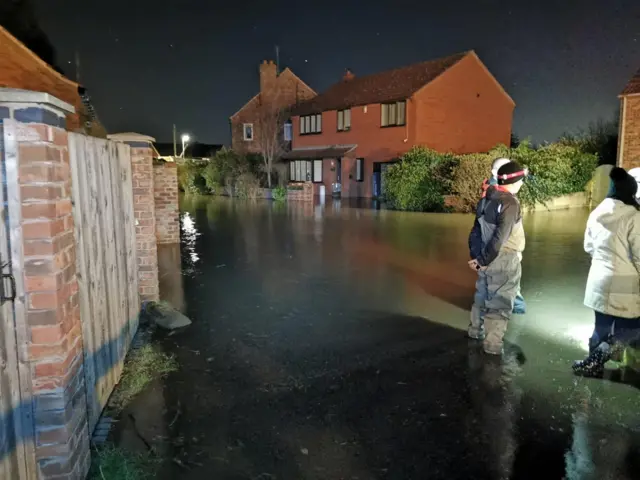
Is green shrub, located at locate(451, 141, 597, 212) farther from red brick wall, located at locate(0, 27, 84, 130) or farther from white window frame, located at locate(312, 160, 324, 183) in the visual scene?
white window frame, located at locate(312, 160, 324, 183)

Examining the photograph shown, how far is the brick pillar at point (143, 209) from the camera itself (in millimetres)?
6250

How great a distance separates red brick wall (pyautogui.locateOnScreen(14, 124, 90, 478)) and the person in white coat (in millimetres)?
4131

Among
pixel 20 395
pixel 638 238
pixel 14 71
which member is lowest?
pixel 20 395

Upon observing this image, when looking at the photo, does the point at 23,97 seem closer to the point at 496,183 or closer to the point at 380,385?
the point at 380,385

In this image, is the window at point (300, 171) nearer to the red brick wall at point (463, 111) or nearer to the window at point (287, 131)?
the window at point (287, 131)

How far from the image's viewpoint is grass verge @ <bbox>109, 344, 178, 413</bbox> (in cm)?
412

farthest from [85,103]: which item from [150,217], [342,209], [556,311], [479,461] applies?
[479,461]

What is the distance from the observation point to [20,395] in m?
2.59

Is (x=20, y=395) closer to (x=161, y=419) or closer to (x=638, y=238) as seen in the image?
(x=161, y=419)

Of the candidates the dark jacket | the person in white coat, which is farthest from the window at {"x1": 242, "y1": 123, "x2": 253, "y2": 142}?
the person in white coat

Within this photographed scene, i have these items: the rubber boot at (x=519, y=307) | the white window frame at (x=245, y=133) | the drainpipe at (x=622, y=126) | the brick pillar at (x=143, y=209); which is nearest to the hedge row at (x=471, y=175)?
the drainpipe at (x=622, y=126)

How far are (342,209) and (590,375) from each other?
17923 mm

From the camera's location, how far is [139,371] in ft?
15.2

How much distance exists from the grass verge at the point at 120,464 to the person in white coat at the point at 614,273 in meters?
3.66
